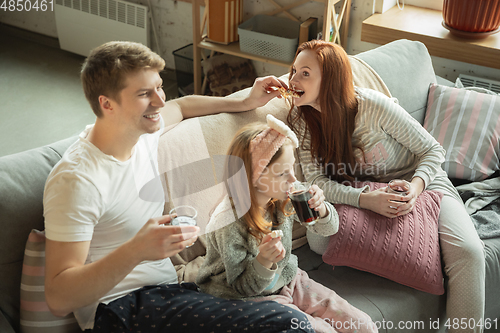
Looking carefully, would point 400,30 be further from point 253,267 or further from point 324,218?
point 253,267

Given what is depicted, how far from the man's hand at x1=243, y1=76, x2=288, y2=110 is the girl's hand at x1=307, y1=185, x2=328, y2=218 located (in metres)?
0.47

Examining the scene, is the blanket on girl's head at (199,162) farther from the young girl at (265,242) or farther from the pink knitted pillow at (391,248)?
the pink knitted pillow at (391,248)

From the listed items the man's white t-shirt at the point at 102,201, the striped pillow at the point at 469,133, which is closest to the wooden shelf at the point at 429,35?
the striped pillow at the point at 469,133

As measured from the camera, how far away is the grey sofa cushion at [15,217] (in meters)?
1.20

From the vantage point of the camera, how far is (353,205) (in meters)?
1.64

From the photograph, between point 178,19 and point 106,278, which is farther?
point 178,19

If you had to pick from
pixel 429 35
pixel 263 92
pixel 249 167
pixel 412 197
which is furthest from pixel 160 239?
pixel 429 35

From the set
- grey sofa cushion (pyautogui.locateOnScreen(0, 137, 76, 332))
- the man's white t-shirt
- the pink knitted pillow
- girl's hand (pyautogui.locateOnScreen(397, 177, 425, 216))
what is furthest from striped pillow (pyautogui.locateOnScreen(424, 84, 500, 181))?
grey sofa cushion (pyautogui.locateOnScreen(0, 137, 76, 332))

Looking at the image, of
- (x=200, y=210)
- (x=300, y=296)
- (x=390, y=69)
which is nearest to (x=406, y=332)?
(x=300, y=296)

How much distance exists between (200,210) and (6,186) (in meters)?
0.52

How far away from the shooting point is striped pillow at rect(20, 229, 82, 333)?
1.19m

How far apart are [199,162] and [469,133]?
1.31 meters

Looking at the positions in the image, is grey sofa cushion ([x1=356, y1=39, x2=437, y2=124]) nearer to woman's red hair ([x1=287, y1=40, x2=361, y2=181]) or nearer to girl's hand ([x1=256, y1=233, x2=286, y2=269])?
woman's red hair ([x1=287, y1=40, x2=361, y2=181])

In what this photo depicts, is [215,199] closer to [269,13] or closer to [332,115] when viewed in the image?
[332,115]
